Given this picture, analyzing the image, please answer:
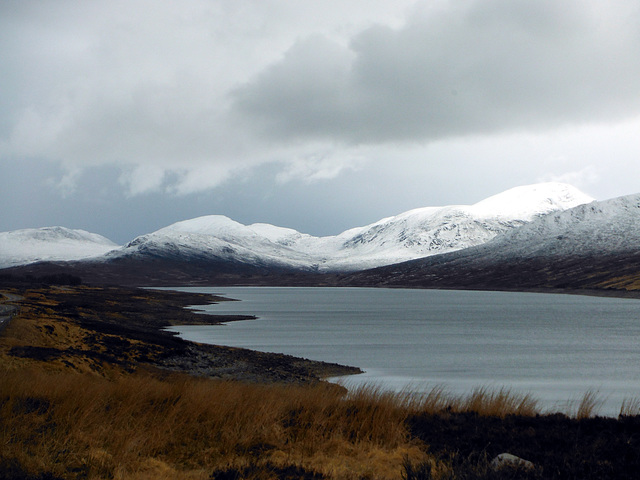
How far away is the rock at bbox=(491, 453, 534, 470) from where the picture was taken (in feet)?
30.3

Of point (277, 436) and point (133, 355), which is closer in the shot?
point (277, 436)

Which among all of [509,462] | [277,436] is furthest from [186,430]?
[509,462]

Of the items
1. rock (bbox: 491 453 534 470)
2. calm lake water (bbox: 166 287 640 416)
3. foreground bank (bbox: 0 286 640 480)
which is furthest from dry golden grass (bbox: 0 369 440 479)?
calm lake water (bbox: 166 287 640 416)

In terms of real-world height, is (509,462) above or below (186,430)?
below

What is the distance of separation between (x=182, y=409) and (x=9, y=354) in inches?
519

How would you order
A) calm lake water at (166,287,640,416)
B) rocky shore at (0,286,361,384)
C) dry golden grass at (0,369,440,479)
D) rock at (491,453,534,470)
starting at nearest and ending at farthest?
1. rock at (491,453,534,470)
2. dry golden grass at (0,369,440,479)
3. rocky shore at (0,286,361,384)
4. calm lake water at (166,287,640,416)

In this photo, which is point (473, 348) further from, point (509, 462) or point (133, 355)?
point (509, 462)

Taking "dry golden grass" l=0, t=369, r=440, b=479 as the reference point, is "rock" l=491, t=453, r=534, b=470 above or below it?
below

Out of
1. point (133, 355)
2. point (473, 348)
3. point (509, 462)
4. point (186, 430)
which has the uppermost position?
point (186, 430)

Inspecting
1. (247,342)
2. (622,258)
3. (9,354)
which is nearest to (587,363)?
(247,342)

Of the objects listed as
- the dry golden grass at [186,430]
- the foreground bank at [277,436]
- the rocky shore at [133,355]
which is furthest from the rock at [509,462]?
the rocky shore at [133,355]

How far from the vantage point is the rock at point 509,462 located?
924cm

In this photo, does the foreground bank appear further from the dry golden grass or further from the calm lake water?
the calm lake water

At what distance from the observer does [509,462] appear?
30.8 feet
